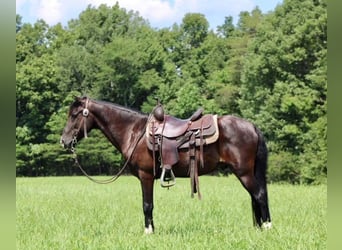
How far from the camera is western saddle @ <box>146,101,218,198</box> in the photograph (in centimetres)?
699

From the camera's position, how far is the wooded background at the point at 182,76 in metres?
30.5

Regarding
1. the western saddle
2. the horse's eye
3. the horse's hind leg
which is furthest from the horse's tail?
the horse's eye

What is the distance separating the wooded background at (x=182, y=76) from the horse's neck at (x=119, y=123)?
21.3m

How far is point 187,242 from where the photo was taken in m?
5.97

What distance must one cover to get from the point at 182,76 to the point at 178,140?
40.1 meters

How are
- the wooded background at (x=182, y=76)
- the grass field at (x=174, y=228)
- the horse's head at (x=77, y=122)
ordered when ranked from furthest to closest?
the wooded background at (x=182, y=76)
the horse's head at (x=77, y=122)
the grass field at (x=174, y=228)

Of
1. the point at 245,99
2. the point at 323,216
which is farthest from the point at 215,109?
the point at 323,216

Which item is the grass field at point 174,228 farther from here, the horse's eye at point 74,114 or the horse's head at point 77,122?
the horse's eye at point 74,114

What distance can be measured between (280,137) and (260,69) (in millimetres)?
5562

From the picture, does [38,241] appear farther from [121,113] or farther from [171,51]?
[171,51]

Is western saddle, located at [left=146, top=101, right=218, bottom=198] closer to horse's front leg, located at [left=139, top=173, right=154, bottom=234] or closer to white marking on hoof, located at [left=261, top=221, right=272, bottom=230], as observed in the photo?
horse's front leg, located at [left=139, top=173, right=154, bottom=234]

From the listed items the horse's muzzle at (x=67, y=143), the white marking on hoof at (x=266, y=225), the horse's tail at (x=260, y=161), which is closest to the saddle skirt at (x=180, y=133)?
the horse's tail at (x=260, y=161)

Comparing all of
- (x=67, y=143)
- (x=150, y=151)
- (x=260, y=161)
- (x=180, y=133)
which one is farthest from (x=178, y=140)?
(x=67, y=143)
